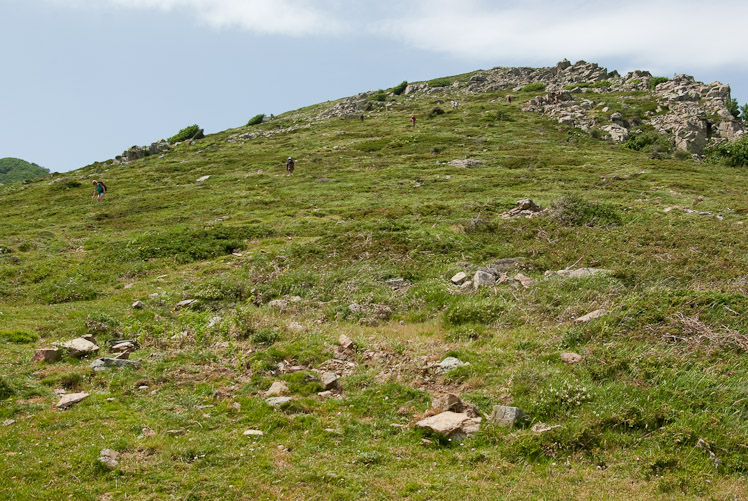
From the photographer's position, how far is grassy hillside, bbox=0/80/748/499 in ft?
22.8

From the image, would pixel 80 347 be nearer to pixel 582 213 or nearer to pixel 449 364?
pixel 449 364

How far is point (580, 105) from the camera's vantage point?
231ft

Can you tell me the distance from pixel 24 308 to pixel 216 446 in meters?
12.7

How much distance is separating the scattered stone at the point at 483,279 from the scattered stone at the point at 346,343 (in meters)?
4.92

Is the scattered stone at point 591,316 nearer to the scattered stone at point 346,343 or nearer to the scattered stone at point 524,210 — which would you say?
the scattered stone at point 346,343

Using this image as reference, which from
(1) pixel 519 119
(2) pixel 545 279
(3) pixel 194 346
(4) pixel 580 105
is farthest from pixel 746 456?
(4) pixel 580 105

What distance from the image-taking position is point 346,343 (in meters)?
→ 11.5

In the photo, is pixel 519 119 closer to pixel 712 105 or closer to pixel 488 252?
pixel 712 105

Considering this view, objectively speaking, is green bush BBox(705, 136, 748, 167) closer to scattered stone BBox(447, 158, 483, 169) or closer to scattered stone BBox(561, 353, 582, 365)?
scattered stone BBox(447, 158, 483, 169)

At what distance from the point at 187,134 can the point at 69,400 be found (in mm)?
85508

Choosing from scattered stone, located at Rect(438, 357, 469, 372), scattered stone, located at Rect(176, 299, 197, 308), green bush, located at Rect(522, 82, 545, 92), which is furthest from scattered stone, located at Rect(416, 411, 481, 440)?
green bush, located at Rect(522, 82, 545, 92)

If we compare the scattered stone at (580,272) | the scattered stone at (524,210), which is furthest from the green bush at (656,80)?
the scattered stone at (580,272)

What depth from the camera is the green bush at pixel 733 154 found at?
4353cm

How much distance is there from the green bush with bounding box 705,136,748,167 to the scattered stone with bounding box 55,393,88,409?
5402 centimetres
